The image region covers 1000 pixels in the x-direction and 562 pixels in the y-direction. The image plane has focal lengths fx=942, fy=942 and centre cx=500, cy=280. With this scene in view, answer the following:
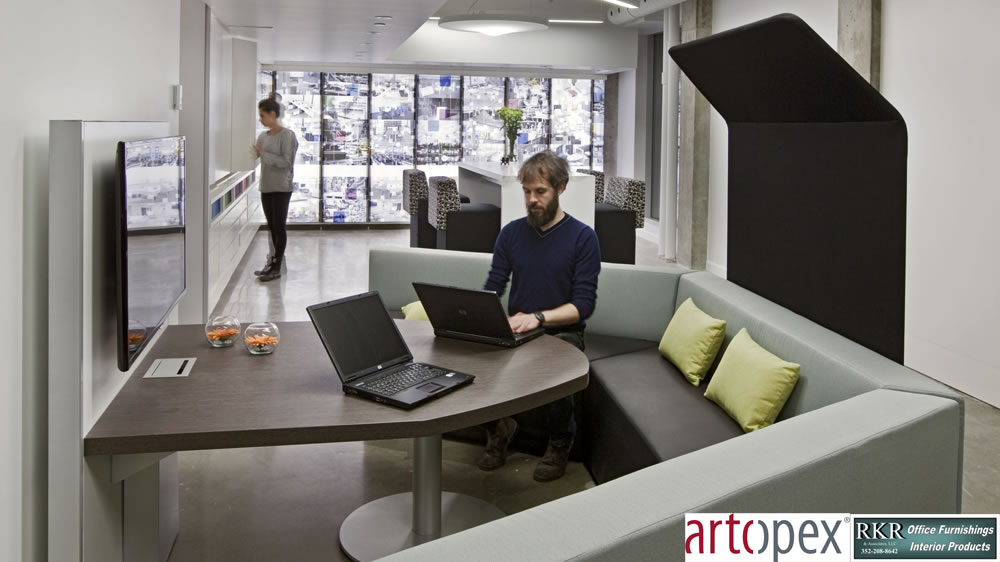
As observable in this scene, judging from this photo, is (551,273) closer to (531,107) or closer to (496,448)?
(496,448)

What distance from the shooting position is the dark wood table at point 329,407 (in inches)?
91.7

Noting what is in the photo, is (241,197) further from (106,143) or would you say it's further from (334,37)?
(106,143)

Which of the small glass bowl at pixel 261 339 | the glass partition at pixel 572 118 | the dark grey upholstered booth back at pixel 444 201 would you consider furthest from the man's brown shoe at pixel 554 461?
the glass partition at pixel 572 118

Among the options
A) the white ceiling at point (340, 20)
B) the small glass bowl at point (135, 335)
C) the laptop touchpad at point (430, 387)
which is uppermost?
the white ceiling at point (340, 20)

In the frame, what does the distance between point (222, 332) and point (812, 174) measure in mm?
2201

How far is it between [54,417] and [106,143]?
2.29 feet

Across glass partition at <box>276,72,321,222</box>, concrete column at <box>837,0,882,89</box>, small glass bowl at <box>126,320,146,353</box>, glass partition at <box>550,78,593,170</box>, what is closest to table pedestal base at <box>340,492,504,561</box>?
small glass bowl at <box>126,320,146,353</box>

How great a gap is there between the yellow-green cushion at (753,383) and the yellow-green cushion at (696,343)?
377mm

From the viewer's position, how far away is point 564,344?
11.0 feet

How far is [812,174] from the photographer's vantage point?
11.5ft

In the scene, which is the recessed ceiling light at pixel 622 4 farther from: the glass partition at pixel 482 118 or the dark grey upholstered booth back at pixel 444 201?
the glass partition at pixel 482 118

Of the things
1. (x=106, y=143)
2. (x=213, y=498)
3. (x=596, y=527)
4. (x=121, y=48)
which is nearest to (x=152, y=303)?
(x=106, y=143)

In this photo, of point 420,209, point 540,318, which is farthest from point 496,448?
point 420,209

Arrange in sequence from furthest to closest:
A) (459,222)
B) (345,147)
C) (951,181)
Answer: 1. (345,147)
2. (459,222)
3. (951,181)
